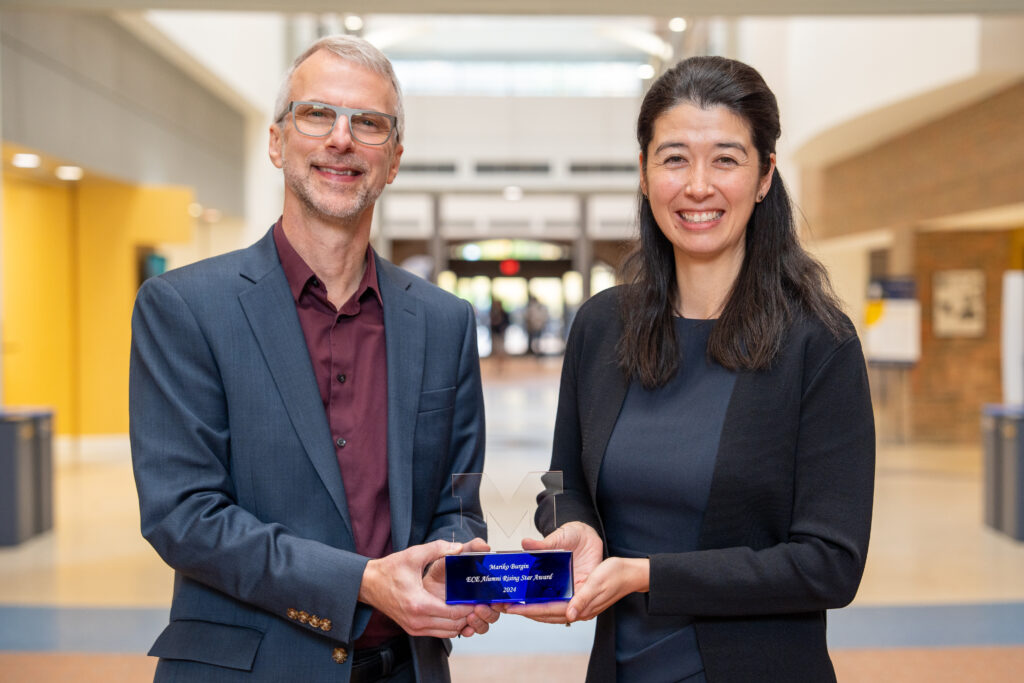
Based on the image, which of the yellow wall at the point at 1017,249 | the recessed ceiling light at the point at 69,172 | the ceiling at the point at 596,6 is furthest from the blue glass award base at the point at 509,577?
the yellow wall at the point at 1017,249

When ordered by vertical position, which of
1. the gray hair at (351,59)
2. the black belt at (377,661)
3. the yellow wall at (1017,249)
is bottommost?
the black belt at (377,661)

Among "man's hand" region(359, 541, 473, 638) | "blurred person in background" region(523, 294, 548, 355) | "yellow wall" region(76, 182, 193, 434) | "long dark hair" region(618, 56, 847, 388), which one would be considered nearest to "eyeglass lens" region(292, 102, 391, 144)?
"long dark hair" region(618, 56, 847, 388)

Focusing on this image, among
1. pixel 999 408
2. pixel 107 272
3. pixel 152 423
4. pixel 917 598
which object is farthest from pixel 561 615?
pixel 107 272

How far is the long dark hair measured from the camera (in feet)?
6.19

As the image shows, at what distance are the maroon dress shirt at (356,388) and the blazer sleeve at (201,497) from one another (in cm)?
13

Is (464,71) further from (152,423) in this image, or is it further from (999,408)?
(152,423)

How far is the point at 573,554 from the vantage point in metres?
1.88

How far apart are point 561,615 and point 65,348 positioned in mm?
12152

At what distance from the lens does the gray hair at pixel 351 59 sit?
76.5 inches

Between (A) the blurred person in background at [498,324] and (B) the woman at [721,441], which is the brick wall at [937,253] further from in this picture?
(A) the blurred person in background at [498,324]

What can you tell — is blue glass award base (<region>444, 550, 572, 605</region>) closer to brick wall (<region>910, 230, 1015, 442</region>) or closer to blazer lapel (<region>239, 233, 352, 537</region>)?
blazer lapel (<region>239, 233, 352, 537</region>)

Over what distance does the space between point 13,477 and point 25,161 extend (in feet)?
14.3

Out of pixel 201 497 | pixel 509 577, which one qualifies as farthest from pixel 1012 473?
pixel 201 497

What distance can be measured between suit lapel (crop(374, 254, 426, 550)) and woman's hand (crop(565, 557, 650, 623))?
367 millimetres
